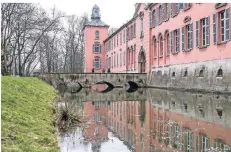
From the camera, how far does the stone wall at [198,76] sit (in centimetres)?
1969

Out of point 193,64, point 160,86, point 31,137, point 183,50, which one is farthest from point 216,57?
point 31,137

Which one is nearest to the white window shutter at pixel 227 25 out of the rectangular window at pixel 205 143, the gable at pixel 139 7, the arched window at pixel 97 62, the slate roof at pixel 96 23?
the rectangular window at pixel 205 143

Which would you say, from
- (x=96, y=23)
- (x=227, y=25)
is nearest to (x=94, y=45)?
(x=96, y=23)

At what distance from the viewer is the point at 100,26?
6706 centimetres

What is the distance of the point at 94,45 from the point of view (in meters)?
66.6

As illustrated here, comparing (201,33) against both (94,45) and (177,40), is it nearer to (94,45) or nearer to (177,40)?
(177,40)

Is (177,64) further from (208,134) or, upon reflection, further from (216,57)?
(208,134)

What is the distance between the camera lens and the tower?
2576 inches

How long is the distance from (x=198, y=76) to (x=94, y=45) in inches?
1755

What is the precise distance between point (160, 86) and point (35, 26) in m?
12.7

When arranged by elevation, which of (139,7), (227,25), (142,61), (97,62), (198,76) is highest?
(139,7)

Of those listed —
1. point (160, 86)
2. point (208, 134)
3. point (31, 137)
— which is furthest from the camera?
point (160, 86)

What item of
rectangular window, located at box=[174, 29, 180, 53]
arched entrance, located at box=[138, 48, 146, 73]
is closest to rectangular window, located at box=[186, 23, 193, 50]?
rectangular window, located at box=[174, 29, 180, 53]

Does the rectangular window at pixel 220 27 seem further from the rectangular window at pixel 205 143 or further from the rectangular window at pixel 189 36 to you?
the rectangular window at pixel 205 143
